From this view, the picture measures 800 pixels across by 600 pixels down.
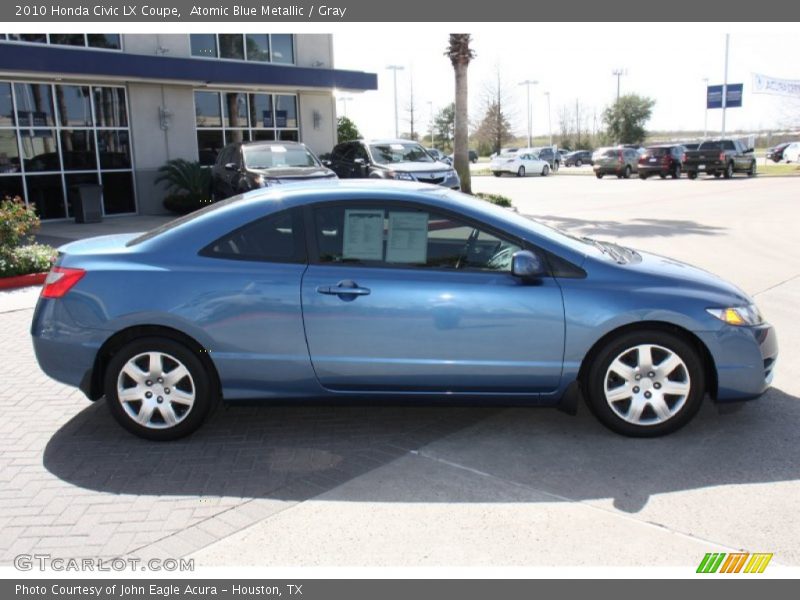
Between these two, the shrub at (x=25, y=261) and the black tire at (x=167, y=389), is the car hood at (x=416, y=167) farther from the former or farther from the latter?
the black tire at (x=167, y=389)

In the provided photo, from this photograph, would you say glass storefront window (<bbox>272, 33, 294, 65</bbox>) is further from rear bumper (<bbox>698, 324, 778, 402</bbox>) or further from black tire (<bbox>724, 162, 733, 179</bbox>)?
black tire (<bbox>724, 162, 733, 179</bbox>)

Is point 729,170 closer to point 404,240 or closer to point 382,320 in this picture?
point 404,240

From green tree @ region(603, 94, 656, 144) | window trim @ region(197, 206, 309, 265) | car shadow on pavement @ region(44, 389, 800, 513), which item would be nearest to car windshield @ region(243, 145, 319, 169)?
car shadow on pavement @ region(44, 389, 800, 513)

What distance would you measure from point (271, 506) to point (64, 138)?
625 inches

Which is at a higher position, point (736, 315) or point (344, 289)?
point (344, 289)

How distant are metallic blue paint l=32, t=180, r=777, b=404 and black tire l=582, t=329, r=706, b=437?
0.09m

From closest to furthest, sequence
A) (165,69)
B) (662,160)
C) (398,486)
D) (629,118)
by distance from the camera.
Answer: (398,486) < (165,69) < (662,160) < (629,118)

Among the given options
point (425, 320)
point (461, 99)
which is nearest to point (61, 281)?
point (425, 320)

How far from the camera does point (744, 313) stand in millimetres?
4480

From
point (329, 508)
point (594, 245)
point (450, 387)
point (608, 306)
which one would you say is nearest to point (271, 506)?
point (329, 508)

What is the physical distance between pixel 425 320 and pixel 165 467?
68.6 inches

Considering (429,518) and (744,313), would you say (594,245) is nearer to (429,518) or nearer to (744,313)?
(744,313)

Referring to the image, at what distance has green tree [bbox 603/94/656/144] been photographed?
236ft

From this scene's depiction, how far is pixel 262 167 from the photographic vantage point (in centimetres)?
1446
